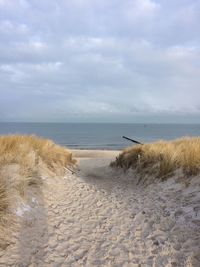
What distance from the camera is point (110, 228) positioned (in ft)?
20.1

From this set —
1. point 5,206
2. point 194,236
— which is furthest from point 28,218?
point 194,236

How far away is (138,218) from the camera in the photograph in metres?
6.67

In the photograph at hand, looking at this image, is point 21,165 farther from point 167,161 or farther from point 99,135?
point 99,135

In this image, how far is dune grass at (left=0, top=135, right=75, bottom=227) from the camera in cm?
634

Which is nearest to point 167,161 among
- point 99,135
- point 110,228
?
point 110,228


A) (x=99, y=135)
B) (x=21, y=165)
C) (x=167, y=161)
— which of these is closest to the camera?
(x=21, y=165)

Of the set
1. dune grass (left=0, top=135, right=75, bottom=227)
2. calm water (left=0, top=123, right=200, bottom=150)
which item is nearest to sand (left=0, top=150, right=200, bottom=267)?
dune grass (left=0, top=135, right=75, bottom=227)

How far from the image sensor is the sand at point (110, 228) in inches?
192

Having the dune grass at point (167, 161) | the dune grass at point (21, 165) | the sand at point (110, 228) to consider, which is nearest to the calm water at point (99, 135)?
the dune grass at point (21, 165)

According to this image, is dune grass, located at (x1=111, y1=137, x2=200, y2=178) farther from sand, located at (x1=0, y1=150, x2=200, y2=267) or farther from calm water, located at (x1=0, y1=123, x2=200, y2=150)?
calm water, located at (x1=0, y1=123, x2=200, y2=150)

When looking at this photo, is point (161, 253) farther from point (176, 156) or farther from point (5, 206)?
point (176, 156)

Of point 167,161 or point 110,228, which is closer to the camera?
point 110,228

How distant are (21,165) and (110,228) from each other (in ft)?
10.3

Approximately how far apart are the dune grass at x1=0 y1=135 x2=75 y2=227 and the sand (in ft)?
1.15
